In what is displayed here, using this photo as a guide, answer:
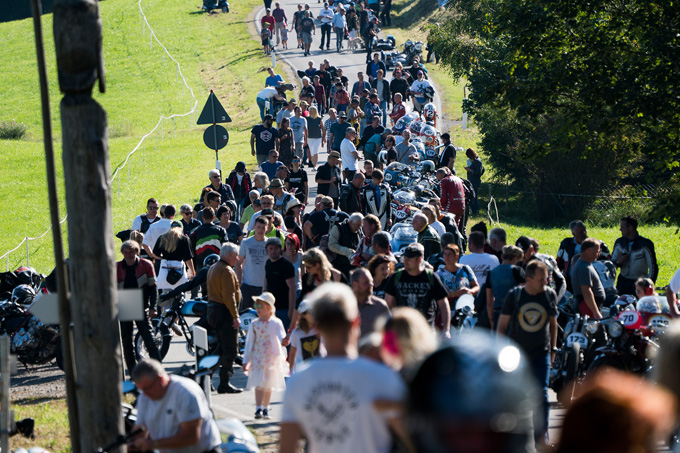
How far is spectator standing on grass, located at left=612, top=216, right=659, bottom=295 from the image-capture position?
41.7 feet

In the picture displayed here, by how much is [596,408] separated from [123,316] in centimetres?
485

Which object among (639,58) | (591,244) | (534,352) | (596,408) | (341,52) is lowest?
(534,352)

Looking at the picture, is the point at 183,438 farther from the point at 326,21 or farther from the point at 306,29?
the point at 326,21

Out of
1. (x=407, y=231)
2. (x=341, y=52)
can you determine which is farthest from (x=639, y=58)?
(x=341, y=52)

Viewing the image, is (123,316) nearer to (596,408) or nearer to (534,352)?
(534,352)

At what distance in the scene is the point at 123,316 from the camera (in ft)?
20.9

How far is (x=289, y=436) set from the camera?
4363 mm

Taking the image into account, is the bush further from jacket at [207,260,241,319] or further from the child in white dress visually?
the child in white dress

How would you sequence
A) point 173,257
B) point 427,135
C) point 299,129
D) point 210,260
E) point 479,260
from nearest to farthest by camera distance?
point 479,260 → point 210,260 → point 173,257 → point 427,135 → point 299,129

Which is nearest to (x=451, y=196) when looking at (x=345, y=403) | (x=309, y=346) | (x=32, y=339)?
(x=32, y=339)

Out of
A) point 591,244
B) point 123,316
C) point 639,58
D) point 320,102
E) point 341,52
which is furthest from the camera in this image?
point 341,52

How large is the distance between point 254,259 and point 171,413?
5.73 meters

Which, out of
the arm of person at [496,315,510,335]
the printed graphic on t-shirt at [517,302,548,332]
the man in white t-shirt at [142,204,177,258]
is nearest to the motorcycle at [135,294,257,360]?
the man in white t-shirt at [142,204,177,258]

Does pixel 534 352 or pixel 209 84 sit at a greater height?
pixel 209 84
